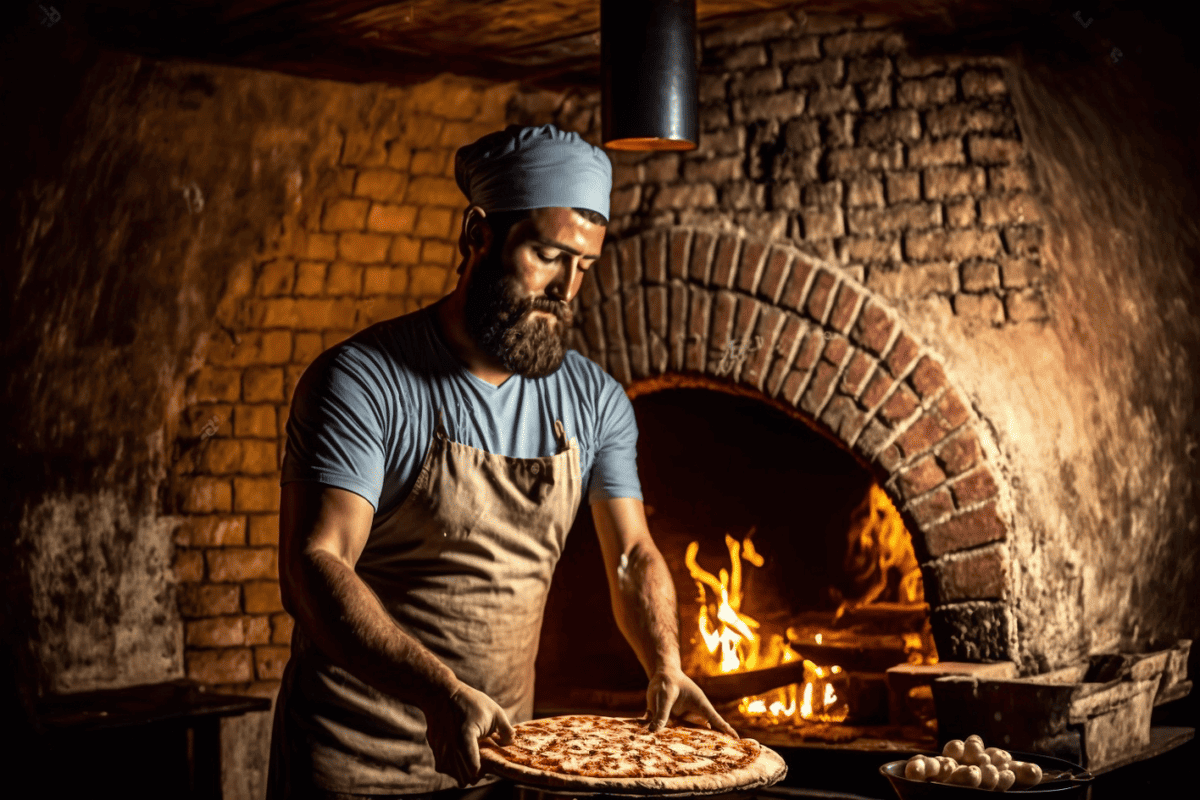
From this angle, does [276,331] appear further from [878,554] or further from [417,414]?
[878,554]

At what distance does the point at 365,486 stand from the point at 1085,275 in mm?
2479

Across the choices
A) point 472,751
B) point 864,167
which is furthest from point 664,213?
point 472,751

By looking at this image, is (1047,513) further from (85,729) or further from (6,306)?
(6,306)

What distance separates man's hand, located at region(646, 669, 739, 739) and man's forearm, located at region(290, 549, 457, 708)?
0.47 metres

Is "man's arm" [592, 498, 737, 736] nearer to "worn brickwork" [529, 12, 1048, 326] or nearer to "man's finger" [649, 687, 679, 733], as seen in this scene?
"man's finger" [649, 687, 679, 733]

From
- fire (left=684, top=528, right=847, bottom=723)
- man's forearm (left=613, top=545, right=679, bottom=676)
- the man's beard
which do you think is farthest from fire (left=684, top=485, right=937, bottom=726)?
the man's beard

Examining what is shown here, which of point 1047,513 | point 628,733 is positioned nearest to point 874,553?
point 1047,513

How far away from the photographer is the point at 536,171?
2.60 meters

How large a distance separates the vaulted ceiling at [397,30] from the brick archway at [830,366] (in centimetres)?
68

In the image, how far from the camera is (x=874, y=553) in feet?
14.2

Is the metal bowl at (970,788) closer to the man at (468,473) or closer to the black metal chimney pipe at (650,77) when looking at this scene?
the man at (468,473)

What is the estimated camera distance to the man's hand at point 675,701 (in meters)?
2.49

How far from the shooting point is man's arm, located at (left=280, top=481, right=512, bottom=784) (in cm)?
214

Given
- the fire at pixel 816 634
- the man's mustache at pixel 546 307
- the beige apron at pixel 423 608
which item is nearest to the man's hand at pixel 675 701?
the beige apron at pixel 423 608
